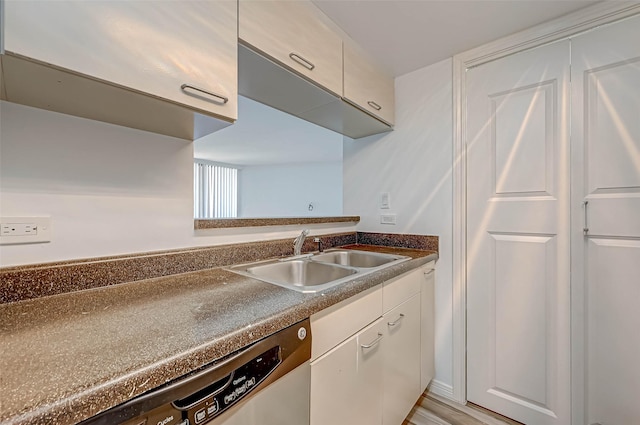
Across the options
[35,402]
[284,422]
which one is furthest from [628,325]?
[35,402]

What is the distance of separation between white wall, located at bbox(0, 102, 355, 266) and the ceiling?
102 cm

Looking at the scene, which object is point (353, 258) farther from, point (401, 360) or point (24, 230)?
point (24, 230)

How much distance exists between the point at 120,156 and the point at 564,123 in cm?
197

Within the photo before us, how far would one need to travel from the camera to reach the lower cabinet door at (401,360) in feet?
3.85

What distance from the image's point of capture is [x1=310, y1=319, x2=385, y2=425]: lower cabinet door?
811 millimetres

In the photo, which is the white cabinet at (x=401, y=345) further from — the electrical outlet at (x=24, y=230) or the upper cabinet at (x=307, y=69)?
the electrical outlet at (x=24, y=230)

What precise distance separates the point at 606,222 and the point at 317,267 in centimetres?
136

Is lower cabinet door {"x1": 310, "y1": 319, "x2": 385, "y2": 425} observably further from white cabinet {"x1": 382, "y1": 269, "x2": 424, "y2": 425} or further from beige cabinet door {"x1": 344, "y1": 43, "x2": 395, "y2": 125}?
beige cabinet door {"x1": 344, "y1": 43, "x2": 395, "y2": 125}

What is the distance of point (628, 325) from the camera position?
118 cm

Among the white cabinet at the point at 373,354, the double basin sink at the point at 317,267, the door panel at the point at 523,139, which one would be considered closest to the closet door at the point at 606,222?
the door panel at the point at 523,139

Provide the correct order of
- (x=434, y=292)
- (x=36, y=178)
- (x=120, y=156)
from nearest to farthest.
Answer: (x=36, y=178), (x=120, y=156), (x=434, y=292)

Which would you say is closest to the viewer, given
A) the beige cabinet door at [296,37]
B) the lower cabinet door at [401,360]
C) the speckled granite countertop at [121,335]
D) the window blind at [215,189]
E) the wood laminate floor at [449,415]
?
the speckled granite countertop at [121,335]

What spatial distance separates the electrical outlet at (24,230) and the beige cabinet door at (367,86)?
130 cm

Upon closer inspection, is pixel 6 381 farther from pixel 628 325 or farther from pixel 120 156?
pixel 628 325
